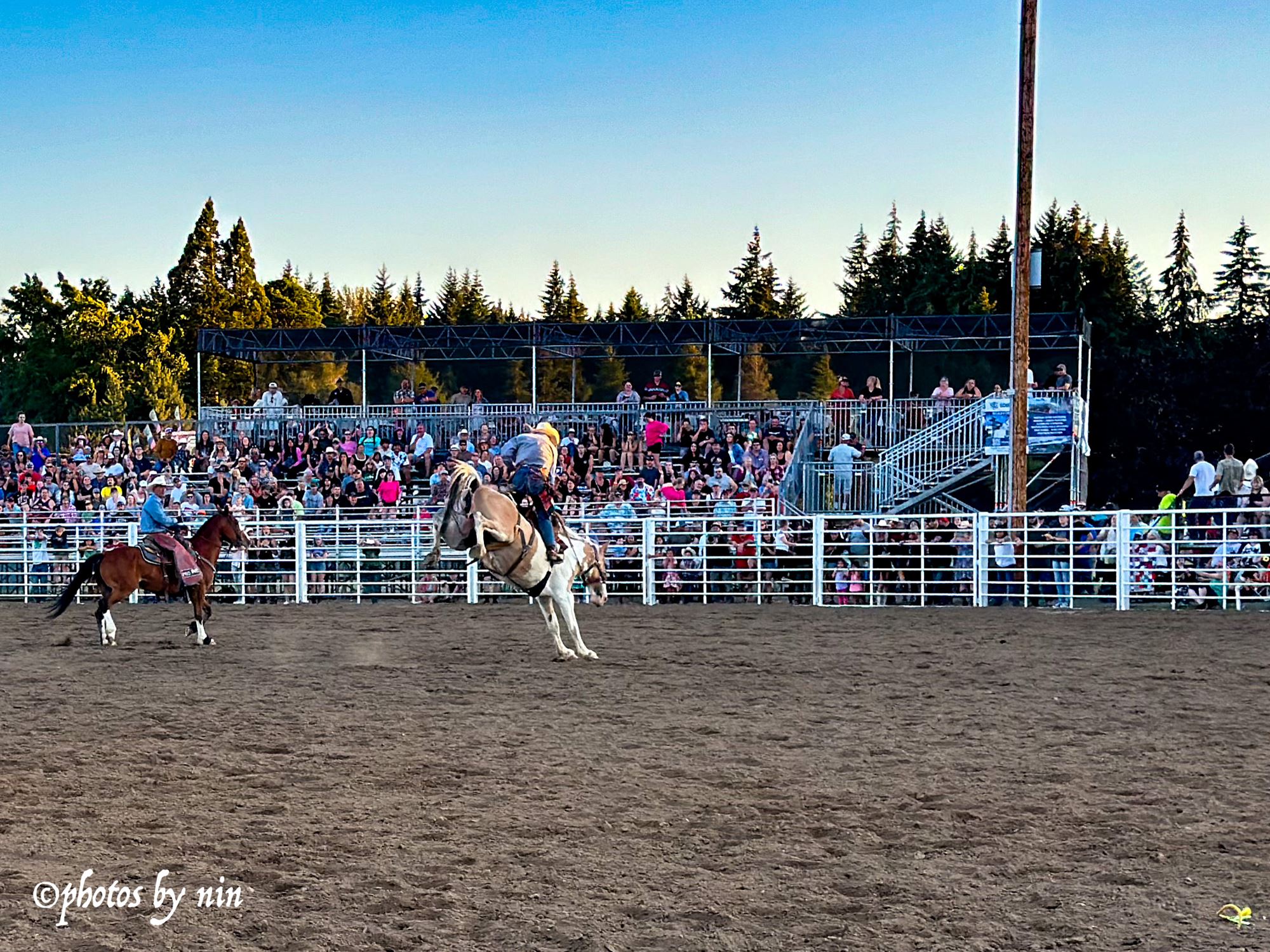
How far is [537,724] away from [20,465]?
23.9m

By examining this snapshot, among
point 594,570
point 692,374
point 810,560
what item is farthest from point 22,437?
point 692,374

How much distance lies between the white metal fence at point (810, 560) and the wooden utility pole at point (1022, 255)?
85cm

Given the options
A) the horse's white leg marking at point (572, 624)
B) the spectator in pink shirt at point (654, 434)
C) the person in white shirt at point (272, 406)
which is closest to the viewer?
the horse's white leg marking at point (572, 624)

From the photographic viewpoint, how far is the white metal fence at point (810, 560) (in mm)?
18531

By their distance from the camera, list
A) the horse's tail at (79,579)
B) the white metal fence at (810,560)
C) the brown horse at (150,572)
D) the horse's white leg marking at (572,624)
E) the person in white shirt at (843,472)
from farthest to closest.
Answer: the person in white shirt at (843,472) → the white metal fence at (810,560) → the brown horse at (150,572) → the horse's tail at (79,579) → the horse's white leg marking at (572,624)

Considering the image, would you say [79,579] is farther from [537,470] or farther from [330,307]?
[330,307]

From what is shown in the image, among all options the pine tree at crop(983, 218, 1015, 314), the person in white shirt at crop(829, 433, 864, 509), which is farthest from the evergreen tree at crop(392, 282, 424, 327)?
the person in white shirt at crop(829, 433, 864, 509)

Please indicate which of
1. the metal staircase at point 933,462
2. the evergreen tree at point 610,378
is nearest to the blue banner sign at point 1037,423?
the metal staircase at point 933,462

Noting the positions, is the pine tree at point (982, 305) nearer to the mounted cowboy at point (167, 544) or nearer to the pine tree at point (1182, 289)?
the pine tree at point (1182, 289)

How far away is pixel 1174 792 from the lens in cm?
706

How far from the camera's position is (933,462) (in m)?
26.9

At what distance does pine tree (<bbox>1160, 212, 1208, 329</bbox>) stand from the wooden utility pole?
38003 mm

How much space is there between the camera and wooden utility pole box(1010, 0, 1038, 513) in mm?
19391

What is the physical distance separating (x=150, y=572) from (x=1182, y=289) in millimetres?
49223
